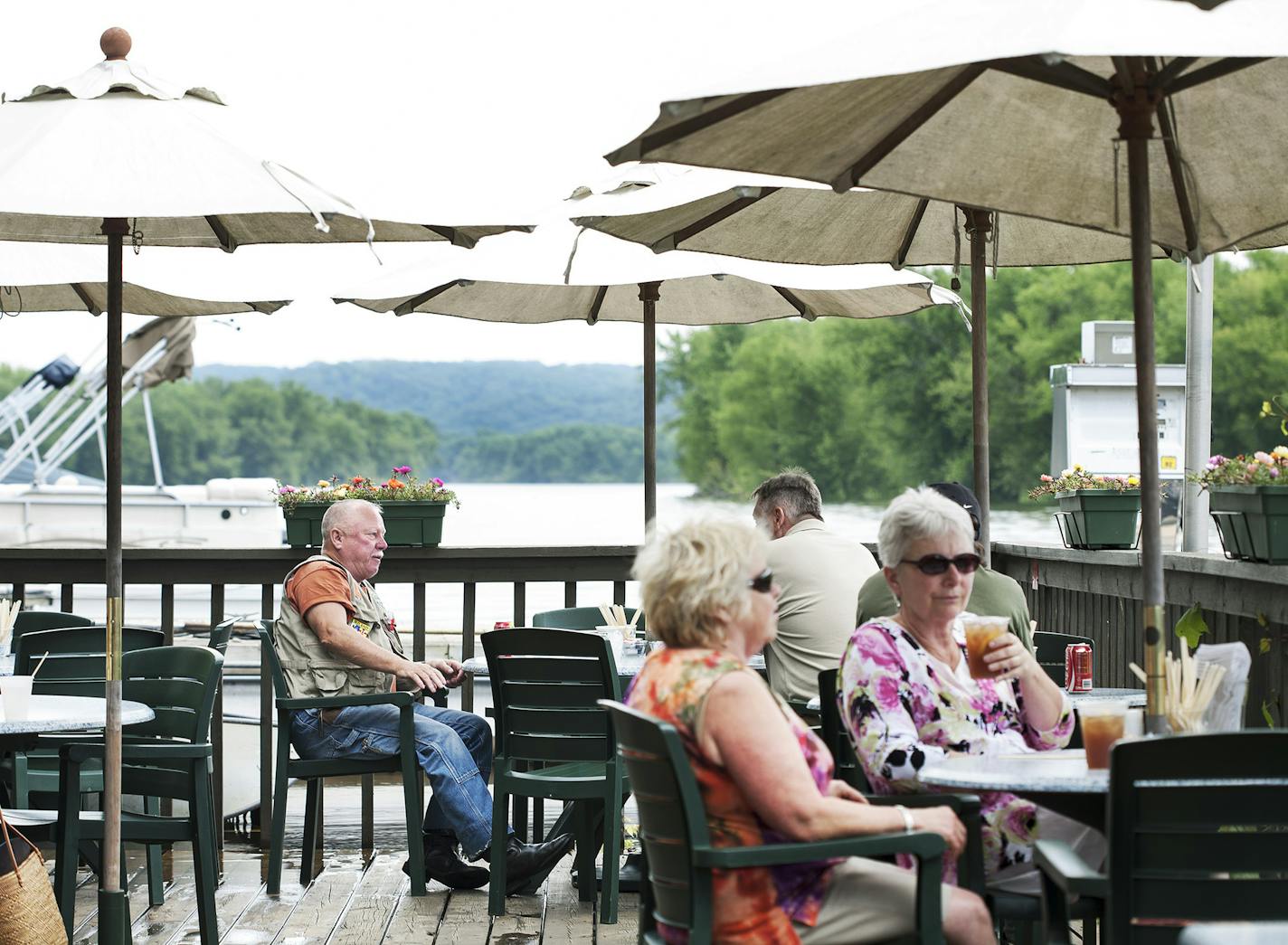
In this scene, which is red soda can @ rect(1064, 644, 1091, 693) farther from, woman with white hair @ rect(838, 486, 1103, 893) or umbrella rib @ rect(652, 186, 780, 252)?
umbrella rib @ rect(652, 186, 780, 252)

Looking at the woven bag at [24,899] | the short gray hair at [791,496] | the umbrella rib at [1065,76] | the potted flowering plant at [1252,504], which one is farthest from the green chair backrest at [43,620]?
the umbrella rib at [1065,76]

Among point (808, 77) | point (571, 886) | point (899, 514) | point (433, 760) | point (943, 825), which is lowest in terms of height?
point (571, 886)

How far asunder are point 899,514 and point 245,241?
250cm

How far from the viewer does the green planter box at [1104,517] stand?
18.9 ft

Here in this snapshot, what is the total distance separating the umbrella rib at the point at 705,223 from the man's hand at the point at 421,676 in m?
1.66

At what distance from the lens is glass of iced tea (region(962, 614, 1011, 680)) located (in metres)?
2.95

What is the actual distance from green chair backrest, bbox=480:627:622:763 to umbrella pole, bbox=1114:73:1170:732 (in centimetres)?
190

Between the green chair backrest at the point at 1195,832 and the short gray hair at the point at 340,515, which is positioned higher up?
the short gray hair at the point at 340,515

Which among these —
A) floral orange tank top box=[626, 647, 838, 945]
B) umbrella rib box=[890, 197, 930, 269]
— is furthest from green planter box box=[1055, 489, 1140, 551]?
floral orange tank top box=[626, 647, 838, 945]

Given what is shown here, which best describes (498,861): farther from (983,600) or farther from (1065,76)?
(1065,76)

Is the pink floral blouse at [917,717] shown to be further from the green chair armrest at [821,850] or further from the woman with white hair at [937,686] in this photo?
the green chair armrest at [821,850]

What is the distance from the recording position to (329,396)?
87.8 metres

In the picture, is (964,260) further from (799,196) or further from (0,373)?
(0,373)

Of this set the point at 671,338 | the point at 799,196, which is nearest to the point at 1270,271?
the point at 671,338
